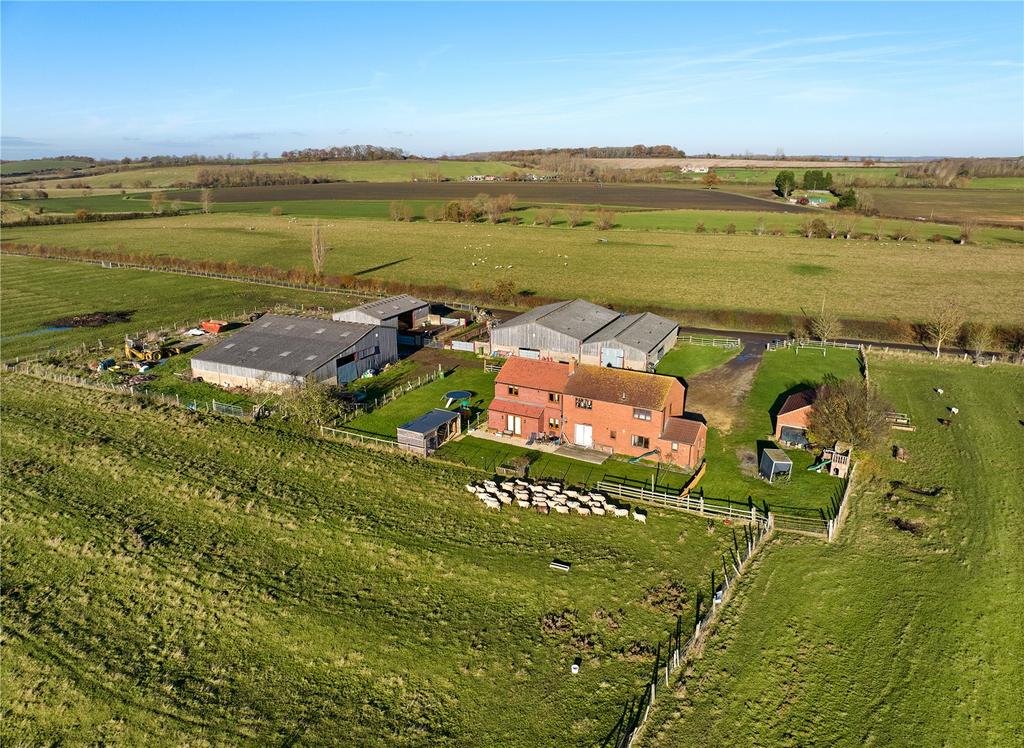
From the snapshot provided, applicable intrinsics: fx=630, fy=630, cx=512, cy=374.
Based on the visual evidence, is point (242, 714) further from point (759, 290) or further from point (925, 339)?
point (759, 290)

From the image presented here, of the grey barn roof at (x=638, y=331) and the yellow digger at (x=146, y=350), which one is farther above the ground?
the grey barn roof at (x=638, y=331)


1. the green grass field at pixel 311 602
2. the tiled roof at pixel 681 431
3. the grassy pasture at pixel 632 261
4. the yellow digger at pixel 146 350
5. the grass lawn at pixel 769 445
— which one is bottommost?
the green grass field at pixel 311 602

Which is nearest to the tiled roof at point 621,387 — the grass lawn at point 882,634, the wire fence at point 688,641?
the wire fence at point 688,641

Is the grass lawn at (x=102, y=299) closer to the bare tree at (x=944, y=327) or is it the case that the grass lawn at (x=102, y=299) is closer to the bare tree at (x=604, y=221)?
the bare tree at (x=944, y=327)

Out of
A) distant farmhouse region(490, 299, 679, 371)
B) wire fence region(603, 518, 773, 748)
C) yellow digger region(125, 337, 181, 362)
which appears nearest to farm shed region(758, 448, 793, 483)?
wire fence region(603, 518, 773, 748)

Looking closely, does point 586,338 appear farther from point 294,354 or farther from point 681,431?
point 294,354

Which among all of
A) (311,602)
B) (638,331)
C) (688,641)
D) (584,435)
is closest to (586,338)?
(638,331)

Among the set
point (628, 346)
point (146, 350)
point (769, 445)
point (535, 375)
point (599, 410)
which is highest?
point (535, 375)
